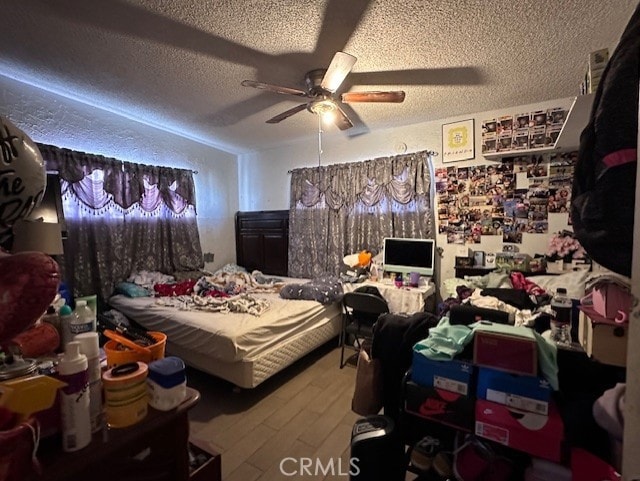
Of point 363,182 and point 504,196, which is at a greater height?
point 363,182

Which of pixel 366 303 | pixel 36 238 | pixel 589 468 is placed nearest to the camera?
pixel 589 468

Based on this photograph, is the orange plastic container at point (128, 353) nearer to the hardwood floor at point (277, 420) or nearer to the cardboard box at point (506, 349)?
the hardwood floor at point (277, 420)

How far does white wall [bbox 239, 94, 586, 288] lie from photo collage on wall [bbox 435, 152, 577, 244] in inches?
3.1

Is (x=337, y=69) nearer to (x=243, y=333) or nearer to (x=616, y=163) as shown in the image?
(x=616, y=163)

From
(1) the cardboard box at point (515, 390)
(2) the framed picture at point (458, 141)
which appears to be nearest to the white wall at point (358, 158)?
(2) the framed picture at point (458, 141)

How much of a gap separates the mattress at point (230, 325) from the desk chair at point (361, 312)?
0.27 meters

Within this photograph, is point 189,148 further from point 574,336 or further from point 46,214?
point 574,336

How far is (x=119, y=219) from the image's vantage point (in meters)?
3.16

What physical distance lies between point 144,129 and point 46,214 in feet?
4.98

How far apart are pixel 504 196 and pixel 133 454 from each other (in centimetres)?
335

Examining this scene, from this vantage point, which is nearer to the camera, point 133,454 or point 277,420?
point 133,454

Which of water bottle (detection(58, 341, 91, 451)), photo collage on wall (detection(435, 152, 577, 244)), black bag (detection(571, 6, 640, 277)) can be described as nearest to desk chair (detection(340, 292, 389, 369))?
photo collage on wall (detection(435, 152, 577, 244))

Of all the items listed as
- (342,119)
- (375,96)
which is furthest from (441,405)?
(342,119)

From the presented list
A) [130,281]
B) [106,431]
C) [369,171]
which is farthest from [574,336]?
[130,281]
